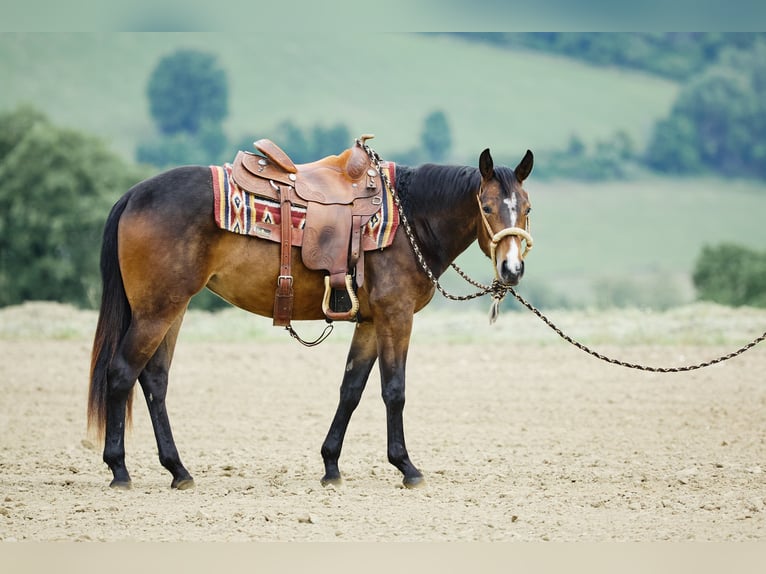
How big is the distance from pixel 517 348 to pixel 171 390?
4.85m

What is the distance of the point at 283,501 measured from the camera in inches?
232

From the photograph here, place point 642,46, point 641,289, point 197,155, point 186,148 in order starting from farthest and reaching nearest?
point 642,46, point 186,148, point 197,155, point 641,289

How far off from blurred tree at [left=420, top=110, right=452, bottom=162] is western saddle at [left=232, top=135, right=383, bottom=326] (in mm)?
40892

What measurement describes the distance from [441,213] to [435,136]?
137ft

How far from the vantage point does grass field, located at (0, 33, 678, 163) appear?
163ft

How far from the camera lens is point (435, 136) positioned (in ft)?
156

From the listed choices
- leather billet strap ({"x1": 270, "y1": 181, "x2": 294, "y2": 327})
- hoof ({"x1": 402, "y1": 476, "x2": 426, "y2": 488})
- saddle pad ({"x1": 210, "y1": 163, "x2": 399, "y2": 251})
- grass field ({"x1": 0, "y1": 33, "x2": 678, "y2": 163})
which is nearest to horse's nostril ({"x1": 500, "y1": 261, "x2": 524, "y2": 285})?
saddle pad ({"x1": 210, "y1": 163, "x2": 399, "y2": 251})

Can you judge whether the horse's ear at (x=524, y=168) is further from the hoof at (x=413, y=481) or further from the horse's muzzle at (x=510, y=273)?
the hoof at (x=413, y=481)

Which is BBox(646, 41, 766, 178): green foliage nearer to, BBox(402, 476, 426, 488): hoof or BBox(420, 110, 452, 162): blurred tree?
BBox(420, 110, 452, 162): blurred tree

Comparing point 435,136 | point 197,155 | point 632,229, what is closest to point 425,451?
point 632,229

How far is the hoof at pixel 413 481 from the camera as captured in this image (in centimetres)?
627

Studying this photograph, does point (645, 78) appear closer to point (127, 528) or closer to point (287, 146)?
point (287, 146)

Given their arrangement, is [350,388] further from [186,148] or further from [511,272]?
[186,148]

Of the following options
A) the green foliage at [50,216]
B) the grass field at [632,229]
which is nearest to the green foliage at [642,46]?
the grass field at [632,229]
